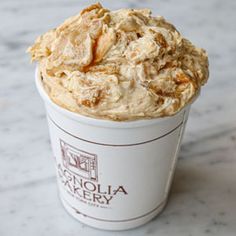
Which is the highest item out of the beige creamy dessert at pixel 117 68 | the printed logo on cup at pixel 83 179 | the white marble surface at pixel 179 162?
the beige creamy dessert at pixel 117 68

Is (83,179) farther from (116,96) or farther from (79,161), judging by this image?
(116,96)

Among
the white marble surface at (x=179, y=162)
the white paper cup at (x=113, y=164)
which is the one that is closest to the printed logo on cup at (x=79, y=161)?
the white paper cup at (x=113, y=164)

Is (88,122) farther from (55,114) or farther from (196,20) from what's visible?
(196,20)

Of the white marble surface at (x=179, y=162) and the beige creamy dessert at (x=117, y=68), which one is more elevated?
the beige creamy dessert at (x=117, y=68)

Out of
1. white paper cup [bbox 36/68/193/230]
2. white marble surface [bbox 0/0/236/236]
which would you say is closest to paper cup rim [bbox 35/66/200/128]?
white paper cup [bbox 36/68/193/230]

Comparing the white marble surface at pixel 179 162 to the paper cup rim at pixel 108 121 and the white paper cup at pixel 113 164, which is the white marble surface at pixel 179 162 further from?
the paper cup rim at pixel 108 121

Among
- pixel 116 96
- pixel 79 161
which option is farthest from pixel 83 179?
pixel 116 96
